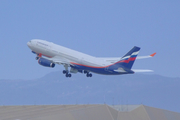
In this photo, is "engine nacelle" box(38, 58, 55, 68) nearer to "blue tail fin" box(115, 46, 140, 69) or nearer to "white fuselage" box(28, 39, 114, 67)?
"white fuselage" box(28, 39, 114, 67)

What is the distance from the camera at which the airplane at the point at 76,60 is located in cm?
8000

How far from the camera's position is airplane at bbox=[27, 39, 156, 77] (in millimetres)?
80000

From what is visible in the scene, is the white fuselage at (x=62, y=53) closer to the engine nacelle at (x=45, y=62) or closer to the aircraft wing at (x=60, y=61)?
the aircraft wing at (x=60, y=61)

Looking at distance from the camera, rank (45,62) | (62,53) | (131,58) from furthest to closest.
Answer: (45,62), (62,53), (131,58)

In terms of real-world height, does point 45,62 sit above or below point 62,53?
below

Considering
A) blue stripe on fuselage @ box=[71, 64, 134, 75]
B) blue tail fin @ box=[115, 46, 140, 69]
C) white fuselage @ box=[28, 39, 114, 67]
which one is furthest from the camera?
white fuselage @ box=[28, 39, 114, 67]

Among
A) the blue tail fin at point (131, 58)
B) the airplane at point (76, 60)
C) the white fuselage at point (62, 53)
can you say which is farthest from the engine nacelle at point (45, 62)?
the blue tail fin at point (131, 58)

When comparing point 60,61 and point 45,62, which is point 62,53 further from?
point 45,62

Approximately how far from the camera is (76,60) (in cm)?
8869

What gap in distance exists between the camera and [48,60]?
298 feet

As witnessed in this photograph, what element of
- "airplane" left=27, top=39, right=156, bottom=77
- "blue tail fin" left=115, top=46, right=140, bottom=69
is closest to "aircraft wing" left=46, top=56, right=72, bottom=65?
"airplane" left=27, top=39, right=156, bottom=77

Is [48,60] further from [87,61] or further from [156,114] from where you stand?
[156,114]

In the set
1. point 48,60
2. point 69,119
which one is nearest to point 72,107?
point 69,119

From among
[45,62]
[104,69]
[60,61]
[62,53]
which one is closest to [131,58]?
[104,69]
